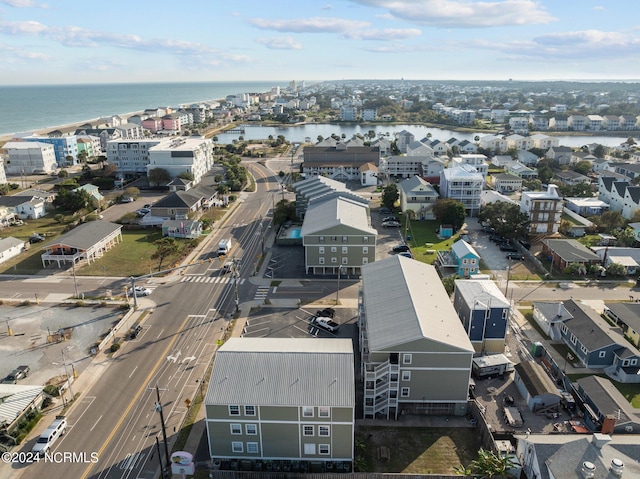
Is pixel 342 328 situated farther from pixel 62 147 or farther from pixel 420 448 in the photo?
pixel 62 147

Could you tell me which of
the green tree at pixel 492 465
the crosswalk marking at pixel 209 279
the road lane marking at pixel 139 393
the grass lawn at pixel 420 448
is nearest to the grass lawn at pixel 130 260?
the crosswalk marking at pixel 209 279

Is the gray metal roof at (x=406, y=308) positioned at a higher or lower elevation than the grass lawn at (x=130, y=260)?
higher

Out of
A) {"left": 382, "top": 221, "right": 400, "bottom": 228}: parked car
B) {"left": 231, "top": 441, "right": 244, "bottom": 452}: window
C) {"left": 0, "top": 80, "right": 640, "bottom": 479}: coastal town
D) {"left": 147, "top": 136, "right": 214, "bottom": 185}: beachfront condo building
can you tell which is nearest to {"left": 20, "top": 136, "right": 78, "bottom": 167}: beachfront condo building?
{"left": 147, "top": 136, "right": 214, "bottom": 185}: beachfront condo building

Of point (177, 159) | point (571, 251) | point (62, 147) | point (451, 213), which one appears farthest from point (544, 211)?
point (62, 147)

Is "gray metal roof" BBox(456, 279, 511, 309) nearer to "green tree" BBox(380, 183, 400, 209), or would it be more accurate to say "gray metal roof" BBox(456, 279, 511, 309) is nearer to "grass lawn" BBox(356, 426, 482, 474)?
"grass lawn" BBox(356, 426, 482, 474)

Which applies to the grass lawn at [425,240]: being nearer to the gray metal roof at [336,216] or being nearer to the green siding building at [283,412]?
the gray metal roof at [336,216]

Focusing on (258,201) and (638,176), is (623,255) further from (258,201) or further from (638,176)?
(258,201)
